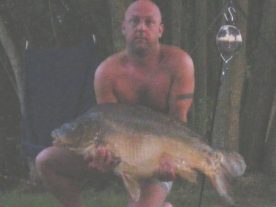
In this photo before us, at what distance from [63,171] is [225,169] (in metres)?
1.16

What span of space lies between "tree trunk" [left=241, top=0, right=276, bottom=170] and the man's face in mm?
4419

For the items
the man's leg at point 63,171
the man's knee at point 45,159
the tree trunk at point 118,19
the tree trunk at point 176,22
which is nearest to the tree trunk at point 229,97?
the tree trunk at point 176,22

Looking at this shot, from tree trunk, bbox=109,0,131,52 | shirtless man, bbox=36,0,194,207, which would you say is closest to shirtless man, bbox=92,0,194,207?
shirtless man, bbox=36,0,194,207

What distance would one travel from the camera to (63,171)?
520 cm

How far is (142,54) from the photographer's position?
518 cm

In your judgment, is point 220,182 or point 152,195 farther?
point 152,195

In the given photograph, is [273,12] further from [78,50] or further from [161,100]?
[161,100]

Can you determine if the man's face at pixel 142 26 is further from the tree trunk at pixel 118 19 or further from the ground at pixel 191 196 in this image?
the tree trunk at pixel 118 19

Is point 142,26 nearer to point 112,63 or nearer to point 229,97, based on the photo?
point 112,63

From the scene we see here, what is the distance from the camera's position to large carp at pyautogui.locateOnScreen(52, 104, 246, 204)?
455 cm

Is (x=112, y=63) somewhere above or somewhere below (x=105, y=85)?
above

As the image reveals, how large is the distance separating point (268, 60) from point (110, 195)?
256 cm

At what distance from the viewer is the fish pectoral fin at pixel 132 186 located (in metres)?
4.65

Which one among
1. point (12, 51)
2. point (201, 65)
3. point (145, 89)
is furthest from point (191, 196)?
point (12, 51)
